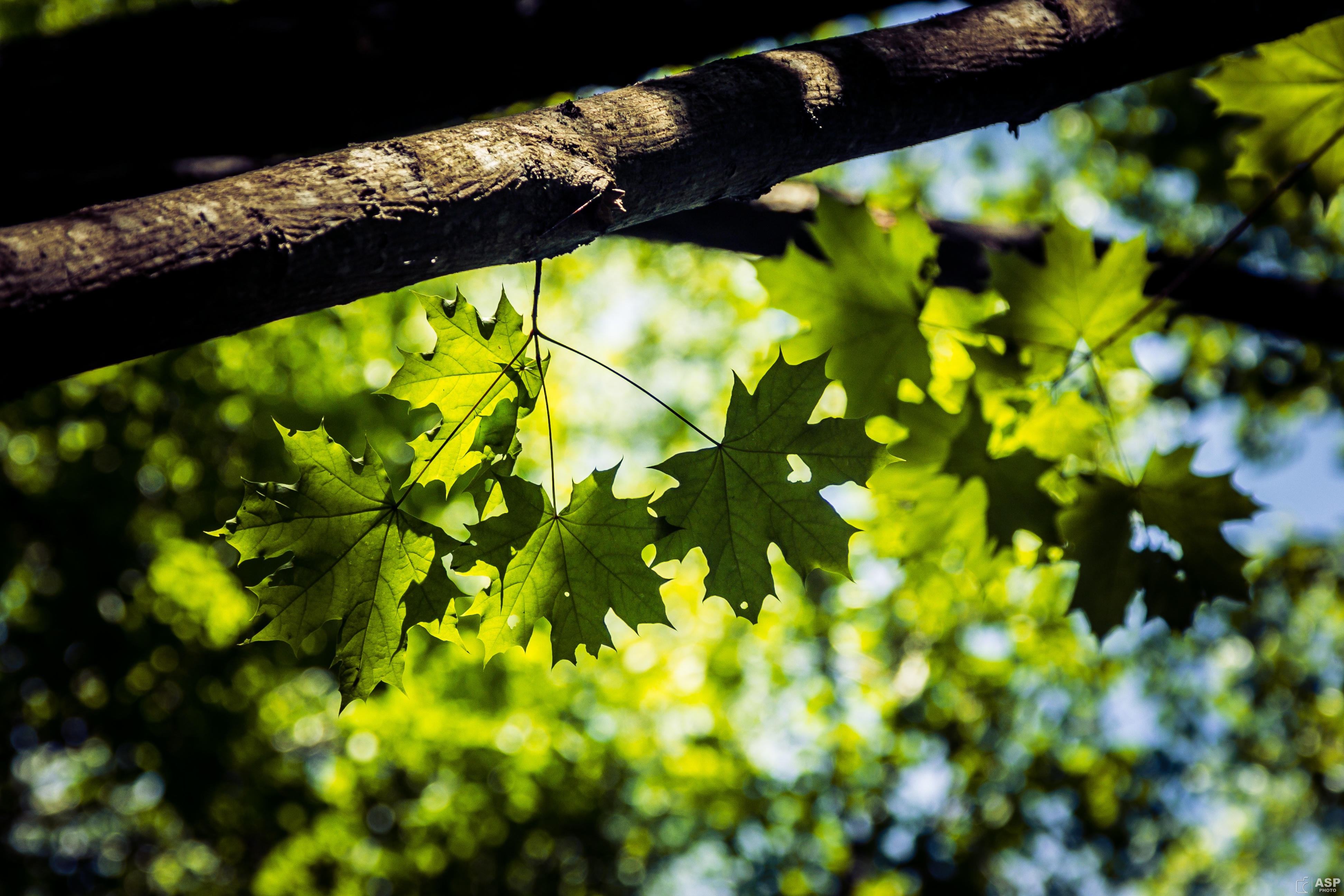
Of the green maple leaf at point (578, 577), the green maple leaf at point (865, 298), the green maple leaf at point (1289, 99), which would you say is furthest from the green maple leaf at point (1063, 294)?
the green maple leaf at point (578, 577)

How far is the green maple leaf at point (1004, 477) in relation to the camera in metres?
2.02

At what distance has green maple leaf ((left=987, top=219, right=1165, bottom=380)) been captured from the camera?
2.13m

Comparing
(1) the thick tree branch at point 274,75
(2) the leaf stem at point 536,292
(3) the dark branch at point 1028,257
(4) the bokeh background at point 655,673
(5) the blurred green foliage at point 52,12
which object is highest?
(5) the blurred green foliage at point 52,12

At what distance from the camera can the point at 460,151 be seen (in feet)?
3.43

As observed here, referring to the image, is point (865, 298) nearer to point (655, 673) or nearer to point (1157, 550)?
point (1157, 550)

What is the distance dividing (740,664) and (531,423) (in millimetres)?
3972

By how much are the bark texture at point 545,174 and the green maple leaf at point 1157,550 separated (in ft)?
3.50

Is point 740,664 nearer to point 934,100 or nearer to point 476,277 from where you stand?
point 476,277

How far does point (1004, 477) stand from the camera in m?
2.05

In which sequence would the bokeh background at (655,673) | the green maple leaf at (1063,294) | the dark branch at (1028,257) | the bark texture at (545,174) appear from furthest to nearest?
the bokeh background at (655,673) < the dark branch at (1028,257) < the green maple leaf at (1063,294) < the bark texture at (545,174)

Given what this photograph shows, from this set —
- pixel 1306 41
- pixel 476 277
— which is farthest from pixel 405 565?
pixel 476 277

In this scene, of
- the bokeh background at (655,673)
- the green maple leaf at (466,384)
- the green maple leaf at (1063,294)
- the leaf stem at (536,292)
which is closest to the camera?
the leaf stem at (536,292)

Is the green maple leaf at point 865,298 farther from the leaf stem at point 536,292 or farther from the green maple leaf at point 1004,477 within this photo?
the leaf stem at point 536,292

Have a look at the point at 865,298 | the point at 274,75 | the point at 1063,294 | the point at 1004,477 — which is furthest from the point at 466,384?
the point at 1063,294
